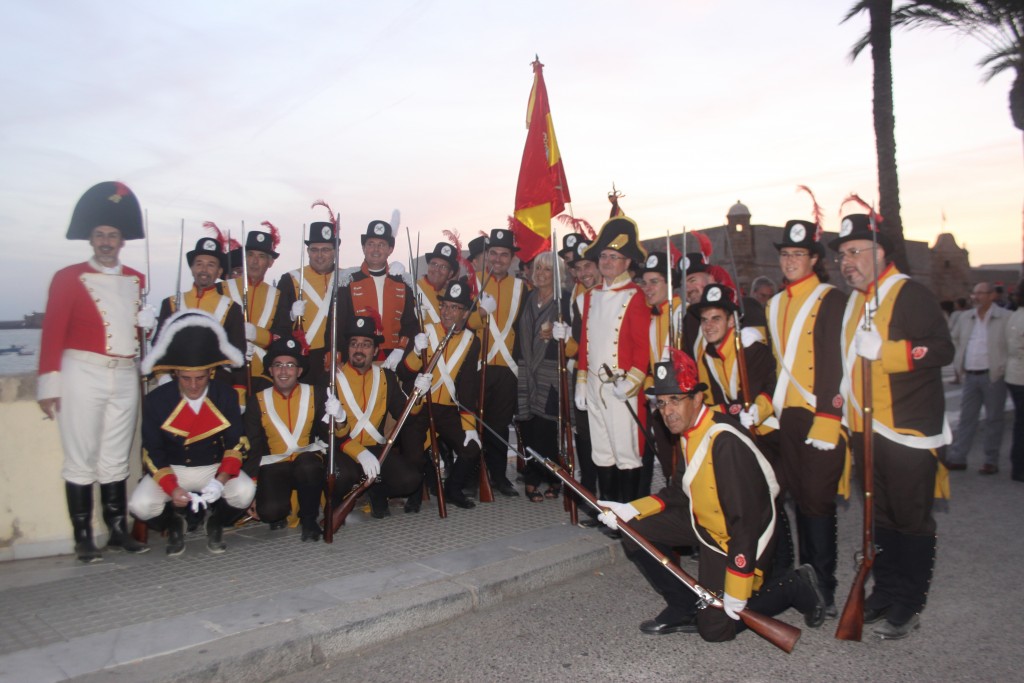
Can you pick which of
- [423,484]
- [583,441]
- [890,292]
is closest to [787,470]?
[890,292]

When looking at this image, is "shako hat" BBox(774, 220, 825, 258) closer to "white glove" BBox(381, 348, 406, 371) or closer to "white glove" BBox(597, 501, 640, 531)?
"white glove" BBox(597, 501, 640, 531)

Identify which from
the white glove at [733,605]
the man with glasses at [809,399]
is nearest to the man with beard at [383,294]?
the man with glasses at [809,399]

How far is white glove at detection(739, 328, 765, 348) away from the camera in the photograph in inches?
195

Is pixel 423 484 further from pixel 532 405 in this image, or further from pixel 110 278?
pixel 110 278

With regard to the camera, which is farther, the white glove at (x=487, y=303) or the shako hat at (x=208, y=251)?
the white glove at (x=487, y=303)

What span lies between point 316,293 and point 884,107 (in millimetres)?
12727

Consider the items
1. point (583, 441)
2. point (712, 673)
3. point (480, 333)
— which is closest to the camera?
point (712, 673)

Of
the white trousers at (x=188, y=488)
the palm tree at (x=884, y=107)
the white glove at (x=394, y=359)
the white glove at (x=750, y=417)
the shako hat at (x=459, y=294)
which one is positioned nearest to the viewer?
the white glove at (x=750, y=417)

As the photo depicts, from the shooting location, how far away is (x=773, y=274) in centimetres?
2245

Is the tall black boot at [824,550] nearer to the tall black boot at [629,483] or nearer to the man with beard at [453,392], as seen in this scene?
the tall black boot at [629,483]

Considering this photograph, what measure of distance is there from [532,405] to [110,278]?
11.1ft

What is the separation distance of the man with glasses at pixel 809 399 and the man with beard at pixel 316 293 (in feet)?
12.1

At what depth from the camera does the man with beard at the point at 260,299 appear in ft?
22.5

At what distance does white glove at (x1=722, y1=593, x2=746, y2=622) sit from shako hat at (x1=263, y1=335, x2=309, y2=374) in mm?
3378
